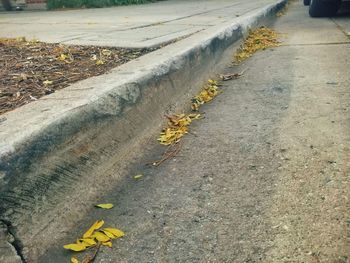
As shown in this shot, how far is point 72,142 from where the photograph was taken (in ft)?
4.07

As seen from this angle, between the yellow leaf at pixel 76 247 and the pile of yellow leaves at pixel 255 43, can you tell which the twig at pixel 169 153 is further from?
the pile of yellow leaves at pixel 255 43

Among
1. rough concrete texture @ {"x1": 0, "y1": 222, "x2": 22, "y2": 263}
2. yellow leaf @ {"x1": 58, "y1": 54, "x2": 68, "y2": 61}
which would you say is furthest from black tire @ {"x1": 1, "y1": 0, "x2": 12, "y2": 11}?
rough concrete texture @ {"x1": 0, "y1": 222, "x2": 22, "y2": 263}

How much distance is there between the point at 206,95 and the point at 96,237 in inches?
56.2

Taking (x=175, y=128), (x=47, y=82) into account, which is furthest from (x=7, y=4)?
(x=175, y=128)

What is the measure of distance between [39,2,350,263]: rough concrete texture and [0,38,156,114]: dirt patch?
Answer: 57 centimetres

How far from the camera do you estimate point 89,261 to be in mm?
1079

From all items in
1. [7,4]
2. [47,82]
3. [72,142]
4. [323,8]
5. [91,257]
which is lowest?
[91,257]

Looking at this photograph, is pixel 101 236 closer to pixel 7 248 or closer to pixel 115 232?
pixel 115 232

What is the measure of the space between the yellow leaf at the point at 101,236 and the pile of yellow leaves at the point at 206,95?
1.19 metres

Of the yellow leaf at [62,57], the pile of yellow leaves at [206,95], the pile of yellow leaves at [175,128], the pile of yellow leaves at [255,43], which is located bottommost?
the pile of yellow leaves at [175,128]

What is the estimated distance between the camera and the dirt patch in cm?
166

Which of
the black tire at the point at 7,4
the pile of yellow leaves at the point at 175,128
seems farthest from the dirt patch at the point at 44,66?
the black tire at the point at 7,4

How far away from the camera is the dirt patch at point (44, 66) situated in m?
1.66

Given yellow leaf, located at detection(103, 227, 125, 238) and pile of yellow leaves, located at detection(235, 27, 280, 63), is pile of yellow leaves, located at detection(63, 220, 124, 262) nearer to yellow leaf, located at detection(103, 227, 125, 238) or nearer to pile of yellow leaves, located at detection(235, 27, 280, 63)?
yellow leaf, located at detection(103, 227, 125, 238)
